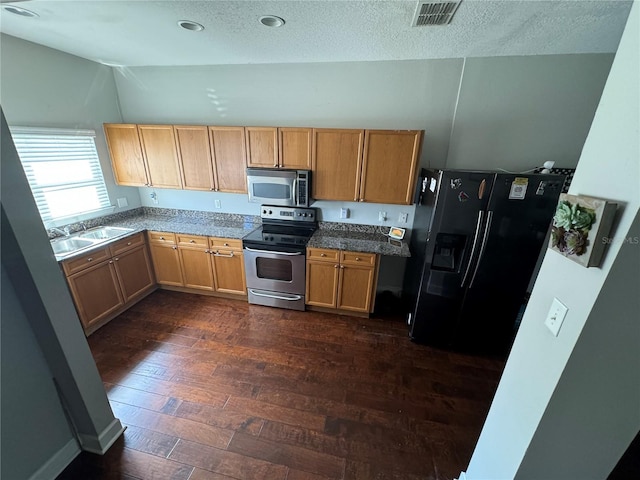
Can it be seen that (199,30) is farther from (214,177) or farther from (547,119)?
(547,119)

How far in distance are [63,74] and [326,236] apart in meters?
3.26

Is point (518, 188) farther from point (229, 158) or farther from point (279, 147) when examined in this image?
point (229, 158)

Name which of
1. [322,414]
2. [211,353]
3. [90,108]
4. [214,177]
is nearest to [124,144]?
[90,108]

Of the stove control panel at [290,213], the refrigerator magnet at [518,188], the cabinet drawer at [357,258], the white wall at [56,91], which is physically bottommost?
the cabinet drawer at [357,258]

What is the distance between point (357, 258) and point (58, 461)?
2545 mm

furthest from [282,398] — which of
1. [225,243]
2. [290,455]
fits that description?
[225,243]

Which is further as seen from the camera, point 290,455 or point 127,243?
point 127,243

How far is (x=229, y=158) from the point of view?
9.25 feet

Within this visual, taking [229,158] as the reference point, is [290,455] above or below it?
below

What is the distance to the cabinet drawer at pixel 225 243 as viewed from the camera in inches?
113

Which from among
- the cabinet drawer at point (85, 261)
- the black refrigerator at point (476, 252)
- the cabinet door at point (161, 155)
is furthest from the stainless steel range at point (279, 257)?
the cabinet drawer at point (85, 261)

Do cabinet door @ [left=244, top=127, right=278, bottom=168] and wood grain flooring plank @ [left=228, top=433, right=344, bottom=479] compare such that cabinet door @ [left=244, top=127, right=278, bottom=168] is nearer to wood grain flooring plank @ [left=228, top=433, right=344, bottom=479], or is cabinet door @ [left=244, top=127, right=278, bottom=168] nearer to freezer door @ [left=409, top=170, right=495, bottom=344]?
freezer door @ [left=409, top=170, right=495, bottom=344]

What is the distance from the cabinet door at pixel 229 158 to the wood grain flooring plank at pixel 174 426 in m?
2.21

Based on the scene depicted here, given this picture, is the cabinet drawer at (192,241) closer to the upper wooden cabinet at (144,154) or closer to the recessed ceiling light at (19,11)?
the upper wooden cabinet at (144,154)
